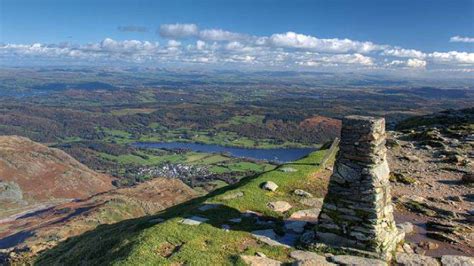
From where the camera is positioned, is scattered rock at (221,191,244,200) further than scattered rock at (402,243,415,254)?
Yes

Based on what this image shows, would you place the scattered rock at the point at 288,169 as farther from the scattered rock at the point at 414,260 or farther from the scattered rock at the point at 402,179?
the scattered rock at the point at 414,260

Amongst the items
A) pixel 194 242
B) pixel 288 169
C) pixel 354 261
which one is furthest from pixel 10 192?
pixel 354 261

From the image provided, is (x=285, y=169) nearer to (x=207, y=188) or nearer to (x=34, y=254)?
(x=34, y=254)

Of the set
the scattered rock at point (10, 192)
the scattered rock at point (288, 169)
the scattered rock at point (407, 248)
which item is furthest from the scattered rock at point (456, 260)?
the scattered rock at point (10, 192)

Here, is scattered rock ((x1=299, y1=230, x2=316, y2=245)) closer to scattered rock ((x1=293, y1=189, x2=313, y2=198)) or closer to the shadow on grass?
the shadow on grass

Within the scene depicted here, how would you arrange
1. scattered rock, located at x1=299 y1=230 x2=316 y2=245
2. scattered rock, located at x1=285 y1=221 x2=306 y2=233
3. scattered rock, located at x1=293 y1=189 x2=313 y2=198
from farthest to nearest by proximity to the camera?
scattered rock, located at x1=293 y1=189 x2=313 y2=198
scattered rock, located at x1=285 y1=221 x2=306 y2=233
scattered rock, located at x1=299 y1=230 x2=316 y2=245

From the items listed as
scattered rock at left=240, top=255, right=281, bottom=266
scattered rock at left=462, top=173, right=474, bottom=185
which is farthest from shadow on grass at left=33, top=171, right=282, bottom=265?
scattered rock at left=462, top=173, right=474, bottom=185

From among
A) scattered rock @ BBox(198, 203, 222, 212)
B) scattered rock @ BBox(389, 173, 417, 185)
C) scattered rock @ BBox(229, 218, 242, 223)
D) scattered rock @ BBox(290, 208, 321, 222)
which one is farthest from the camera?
scattered rock @ BBox(389, 173, 417, 185)

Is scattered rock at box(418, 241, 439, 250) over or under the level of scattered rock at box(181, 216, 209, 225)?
under
